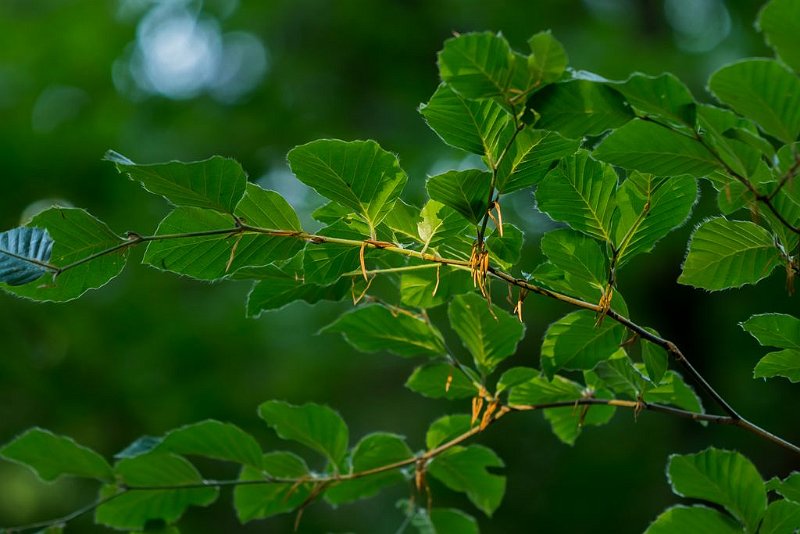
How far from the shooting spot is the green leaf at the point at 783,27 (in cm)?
39

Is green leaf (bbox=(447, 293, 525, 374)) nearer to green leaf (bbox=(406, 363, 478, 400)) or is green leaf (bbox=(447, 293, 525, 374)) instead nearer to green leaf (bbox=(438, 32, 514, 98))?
green leaf (bbox=(406, 363, 478, 400))

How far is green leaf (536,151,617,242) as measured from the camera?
55 centimetres

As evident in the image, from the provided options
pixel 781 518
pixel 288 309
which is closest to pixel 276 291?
pixel 781 518

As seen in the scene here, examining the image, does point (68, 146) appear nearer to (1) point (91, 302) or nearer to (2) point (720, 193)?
(1) point (91, 302)

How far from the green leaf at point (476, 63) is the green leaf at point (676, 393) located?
0.34 m

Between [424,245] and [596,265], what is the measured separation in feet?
0.38

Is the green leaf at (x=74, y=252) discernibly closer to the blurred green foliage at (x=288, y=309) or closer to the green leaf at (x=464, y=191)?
the green leaf at (x=464, y=191)

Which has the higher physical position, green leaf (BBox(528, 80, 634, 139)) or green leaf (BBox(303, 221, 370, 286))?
green leaf (BBox(528, 80, 634, 139))

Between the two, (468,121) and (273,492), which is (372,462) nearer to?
(273,492)

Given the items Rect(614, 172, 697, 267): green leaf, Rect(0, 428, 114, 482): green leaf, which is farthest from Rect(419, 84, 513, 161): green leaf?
Rect(0, 428, 114, 482): green leaf

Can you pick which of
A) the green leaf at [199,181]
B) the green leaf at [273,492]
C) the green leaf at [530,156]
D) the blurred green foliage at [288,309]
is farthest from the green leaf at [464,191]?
the blurred green foliage at [288,309]

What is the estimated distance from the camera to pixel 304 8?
4527 mm

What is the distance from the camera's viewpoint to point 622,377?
0.69 meters

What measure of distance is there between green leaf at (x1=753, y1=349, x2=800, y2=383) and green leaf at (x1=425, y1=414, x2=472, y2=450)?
26 centimetres
